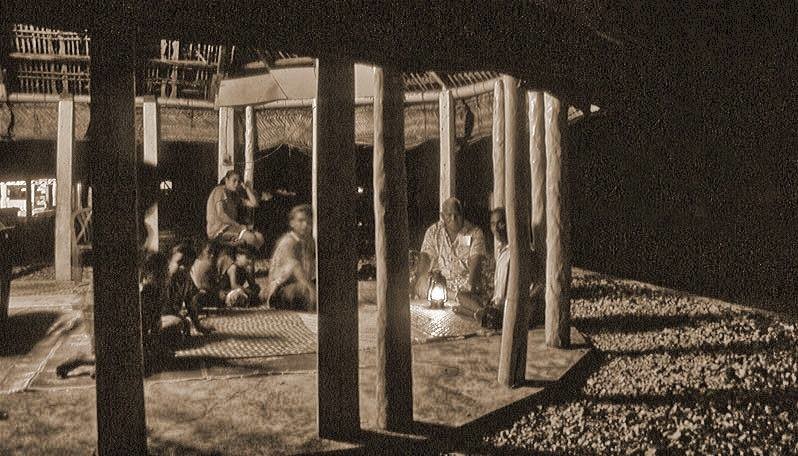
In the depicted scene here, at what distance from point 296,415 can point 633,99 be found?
14.8ft

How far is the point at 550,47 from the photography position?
4.25 m

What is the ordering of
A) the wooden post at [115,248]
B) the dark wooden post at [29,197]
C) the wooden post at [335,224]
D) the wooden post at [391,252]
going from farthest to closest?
the dark wooden post at [29,197] < the wooden post at [391,252] < the wooden post at [335,224] < the wooden post at [115,248]

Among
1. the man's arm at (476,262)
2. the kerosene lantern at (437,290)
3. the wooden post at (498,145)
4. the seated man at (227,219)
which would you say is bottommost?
the kerosene lantern at (437,290)

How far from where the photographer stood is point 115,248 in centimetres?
317

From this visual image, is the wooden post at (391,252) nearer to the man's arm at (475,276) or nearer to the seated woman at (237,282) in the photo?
the man's arm at (475,276)

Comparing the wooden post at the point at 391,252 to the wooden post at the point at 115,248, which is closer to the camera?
the wooden post at the point at 115,248

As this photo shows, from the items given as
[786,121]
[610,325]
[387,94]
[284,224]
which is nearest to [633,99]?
[610,325]

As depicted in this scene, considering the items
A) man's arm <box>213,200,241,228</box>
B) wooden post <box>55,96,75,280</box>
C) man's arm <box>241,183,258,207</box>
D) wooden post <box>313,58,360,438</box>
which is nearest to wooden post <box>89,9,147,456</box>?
wooden post <box>313,58,360,438</box>

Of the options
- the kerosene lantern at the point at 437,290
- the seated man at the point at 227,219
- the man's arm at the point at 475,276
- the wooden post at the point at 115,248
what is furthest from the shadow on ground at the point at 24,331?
the man's arm at the point at 475,276

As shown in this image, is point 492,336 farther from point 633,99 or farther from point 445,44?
point 445,44

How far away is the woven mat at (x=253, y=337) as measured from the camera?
579cm

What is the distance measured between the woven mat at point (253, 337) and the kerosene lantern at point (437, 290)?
67.3 inches

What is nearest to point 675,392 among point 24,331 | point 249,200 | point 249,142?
point 24,331

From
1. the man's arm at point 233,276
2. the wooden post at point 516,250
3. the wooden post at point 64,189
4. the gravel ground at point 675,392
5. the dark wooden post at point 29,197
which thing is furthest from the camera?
the dark wooden post at point 29,197
